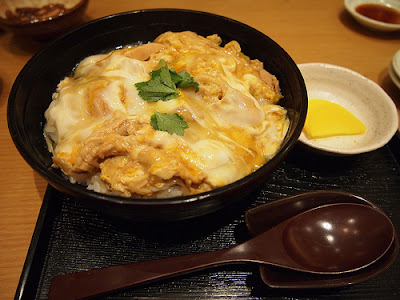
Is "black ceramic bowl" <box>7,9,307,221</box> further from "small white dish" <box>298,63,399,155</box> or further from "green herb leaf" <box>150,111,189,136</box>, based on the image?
"small white dish" <box>298,63,399,155</box>

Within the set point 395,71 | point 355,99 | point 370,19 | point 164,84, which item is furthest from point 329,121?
point 370,19

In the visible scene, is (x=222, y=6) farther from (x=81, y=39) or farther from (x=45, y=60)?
(x=45, y=60)

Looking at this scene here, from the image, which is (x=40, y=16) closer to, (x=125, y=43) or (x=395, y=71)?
(x=125, y=43)

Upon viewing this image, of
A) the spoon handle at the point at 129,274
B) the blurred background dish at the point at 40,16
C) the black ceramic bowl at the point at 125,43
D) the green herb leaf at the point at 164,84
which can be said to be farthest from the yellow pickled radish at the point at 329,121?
the blurred background dish at the point at 40,16

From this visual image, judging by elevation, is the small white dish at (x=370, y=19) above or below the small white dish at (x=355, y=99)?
above

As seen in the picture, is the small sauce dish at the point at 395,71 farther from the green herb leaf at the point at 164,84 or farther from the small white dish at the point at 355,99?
the green herb leaf at the point at 164,84

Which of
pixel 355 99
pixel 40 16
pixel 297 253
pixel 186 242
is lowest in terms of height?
pixel 186 242
